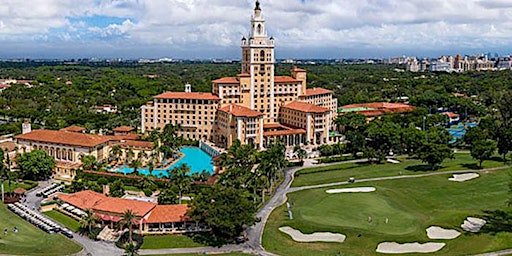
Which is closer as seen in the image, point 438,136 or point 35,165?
point 35,165

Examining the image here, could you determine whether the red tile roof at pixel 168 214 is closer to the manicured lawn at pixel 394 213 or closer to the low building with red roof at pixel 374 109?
the manicured lawn at pixel 394 213

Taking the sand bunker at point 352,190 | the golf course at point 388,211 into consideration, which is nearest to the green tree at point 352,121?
the golf course at point 388,211

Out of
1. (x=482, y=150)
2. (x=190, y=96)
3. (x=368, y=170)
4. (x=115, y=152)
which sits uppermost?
(x=190, y=96)

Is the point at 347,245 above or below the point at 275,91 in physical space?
below

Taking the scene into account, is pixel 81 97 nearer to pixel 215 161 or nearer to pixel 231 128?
pixel 231 128

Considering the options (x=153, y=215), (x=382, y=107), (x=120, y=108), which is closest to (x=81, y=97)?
(x=120, y=108)

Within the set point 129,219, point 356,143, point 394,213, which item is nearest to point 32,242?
point 129,219

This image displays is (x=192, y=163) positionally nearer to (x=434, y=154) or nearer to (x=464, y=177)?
(x=434, y=154)
